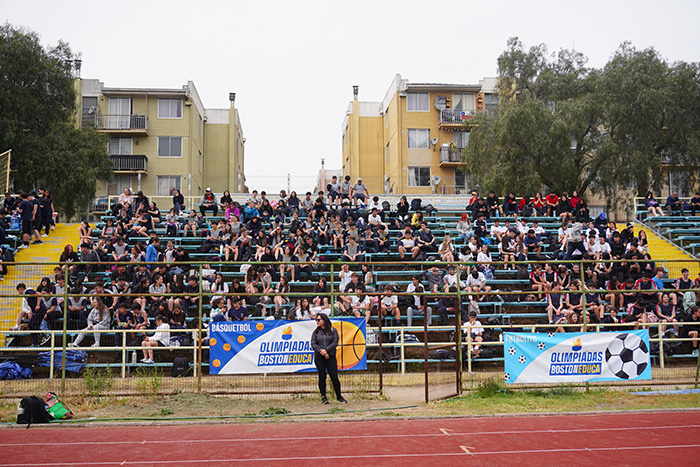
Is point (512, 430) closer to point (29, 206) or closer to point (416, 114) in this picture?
point (29, 206)

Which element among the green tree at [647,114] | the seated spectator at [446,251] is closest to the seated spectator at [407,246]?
the seated spectator at [446,251]

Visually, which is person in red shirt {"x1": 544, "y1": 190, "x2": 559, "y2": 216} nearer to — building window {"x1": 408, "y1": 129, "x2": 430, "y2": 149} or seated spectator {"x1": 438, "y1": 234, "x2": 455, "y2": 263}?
seated spectator {"x1": 438, "y1": 234, "x2": 455, "y2": 263}

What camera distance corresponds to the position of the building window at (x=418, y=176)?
151 feet

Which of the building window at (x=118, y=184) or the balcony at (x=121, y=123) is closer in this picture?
the balcony at (x=121, y=123)

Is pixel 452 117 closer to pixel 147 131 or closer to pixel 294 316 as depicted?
pixel 147 131

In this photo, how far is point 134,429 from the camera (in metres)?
10.7

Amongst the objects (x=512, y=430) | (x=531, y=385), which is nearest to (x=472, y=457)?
(x=512, y=430)

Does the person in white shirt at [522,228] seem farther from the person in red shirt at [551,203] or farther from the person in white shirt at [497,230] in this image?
the person in red shirt at [551,203]

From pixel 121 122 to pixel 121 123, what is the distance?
72 millimetres

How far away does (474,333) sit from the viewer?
14102mm

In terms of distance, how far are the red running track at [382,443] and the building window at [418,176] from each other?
3520cm

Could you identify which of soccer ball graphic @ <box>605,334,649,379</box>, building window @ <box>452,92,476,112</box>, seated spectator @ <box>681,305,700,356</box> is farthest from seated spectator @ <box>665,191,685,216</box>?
building window @ <box>452,92,476,112</box>

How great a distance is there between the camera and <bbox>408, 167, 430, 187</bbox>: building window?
4597cm

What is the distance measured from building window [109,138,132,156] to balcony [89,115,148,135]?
80 centimetres
